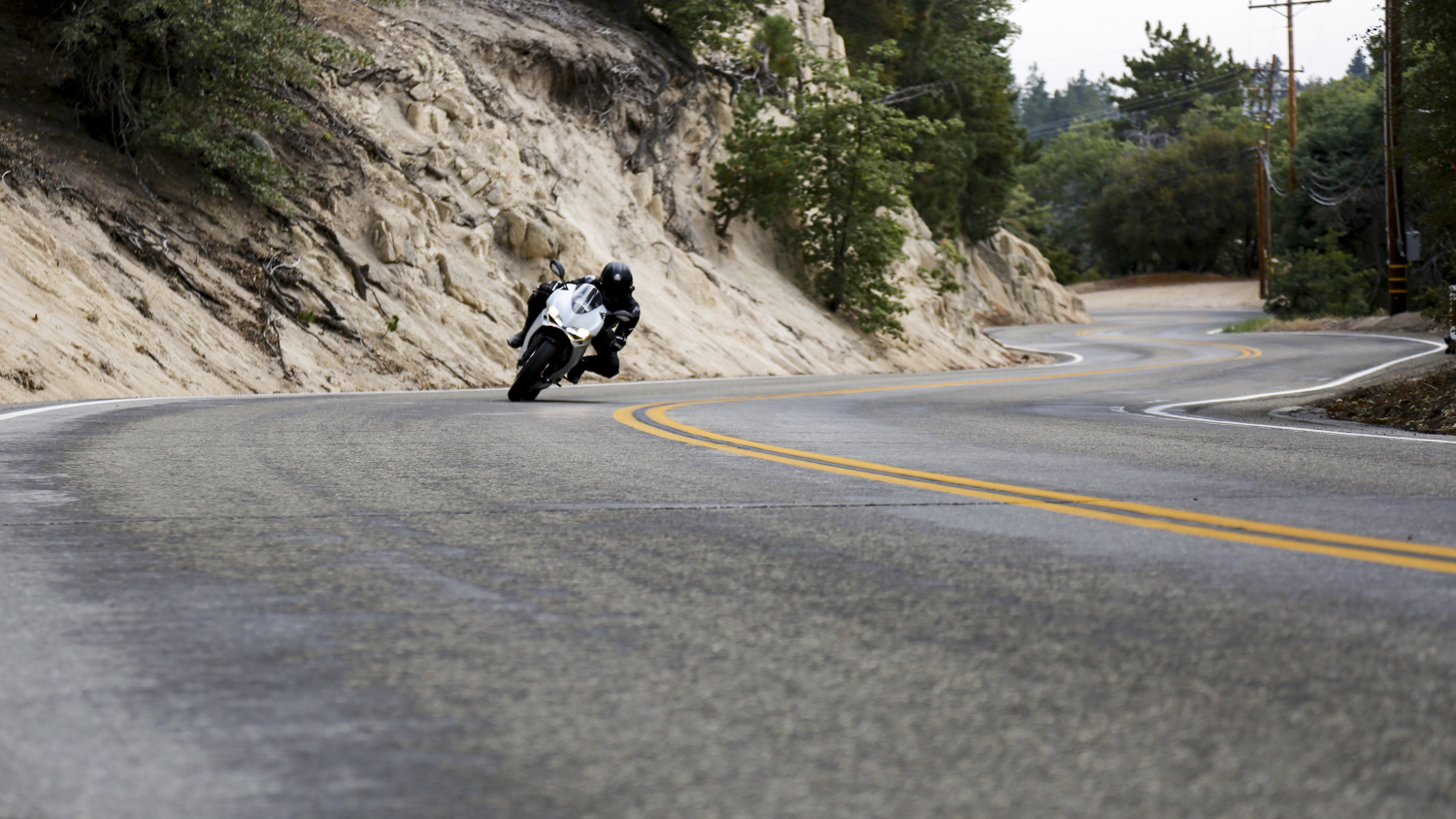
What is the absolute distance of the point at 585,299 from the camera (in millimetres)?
15195

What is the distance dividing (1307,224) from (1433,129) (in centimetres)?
4755

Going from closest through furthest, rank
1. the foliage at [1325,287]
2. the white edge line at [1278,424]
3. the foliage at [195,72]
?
the white edge line at [1278,424]
the foliage at [195,72]
the foliage at [1325,287]

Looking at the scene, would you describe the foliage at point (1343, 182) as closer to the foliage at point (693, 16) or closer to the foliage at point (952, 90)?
the foliage at point (952, 90)

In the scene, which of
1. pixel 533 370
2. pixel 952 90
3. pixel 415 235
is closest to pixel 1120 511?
pixel 533 370

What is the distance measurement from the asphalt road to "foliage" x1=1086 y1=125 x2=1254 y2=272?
92.4 meters

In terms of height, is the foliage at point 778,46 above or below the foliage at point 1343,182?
above

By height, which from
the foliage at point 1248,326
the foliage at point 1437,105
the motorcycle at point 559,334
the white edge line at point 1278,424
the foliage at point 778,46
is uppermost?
the foliage at point 778,46

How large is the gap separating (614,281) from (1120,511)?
978 cm

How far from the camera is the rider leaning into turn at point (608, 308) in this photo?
15273mm

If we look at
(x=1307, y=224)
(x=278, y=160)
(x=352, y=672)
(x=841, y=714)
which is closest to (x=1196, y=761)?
(x=841, y=714)

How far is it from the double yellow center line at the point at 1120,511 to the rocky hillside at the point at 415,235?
396 inches

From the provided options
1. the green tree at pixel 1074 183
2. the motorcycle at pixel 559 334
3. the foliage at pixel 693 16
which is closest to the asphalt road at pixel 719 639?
the motorcycle at pixel 559 334

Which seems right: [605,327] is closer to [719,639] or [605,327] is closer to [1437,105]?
[719,639]

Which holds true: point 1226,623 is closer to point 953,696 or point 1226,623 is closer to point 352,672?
point 953,696
